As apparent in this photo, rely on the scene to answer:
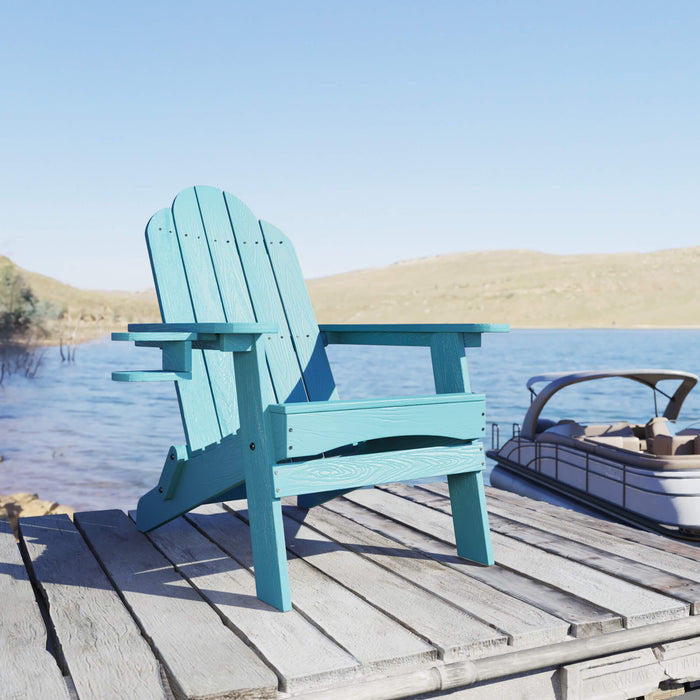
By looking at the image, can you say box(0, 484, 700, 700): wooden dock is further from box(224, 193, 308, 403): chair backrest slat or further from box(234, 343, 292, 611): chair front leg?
box(224, 193, 308, 403): chair backrest slat

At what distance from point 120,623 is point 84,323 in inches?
1346

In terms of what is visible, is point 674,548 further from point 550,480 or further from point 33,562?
point 550,480

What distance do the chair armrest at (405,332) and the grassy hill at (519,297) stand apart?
32.6 meters

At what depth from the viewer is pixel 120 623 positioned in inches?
66.8

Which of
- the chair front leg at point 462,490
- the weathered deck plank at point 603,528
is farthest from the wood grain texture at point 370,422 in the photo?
the weathered deck plank at point 603,528

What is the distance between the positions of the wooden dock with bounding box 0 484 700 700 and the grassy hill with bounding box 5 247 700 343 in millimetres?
32886

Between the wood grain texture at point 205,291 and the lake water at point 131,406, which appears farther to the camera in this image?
the lake water at point 131,406

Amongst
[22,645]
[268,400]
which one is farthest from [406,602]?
[22,645]

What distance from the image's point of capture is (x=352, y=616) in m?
1.70

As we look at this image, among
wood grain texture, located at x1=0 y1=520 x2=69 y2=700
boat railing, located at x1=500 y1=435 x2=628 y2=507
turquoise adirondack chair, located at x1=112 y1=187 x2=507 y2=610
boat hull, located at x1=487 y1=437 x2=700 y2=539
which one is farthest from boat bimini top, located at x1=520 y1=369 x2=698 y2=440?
wood grain texture, located at x1=0 y1=520 x2=69 y2=700

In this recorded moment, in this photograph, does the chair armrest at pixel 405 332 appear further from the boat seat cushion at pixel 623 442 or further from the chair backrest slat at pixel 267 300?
the boat seat cushion at pixel 623 442

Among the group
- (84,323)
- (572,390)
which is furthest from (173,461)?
(84,323)

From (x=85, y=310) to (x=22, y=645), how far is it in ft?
123

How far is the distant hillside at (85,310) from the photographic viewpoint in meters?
30.1
